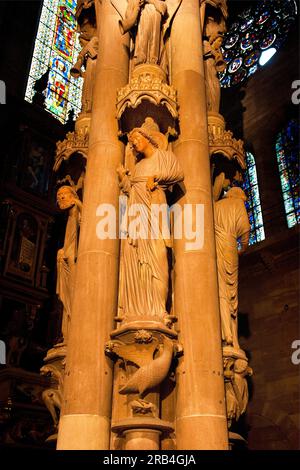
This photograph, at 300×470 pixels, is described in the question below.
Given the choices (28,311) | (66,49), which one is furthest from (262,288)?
(66,49)

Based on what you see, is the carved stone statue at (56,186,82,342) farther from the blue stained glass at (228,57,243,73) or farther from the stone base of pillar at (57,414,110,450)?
the blue stained glass at (228,57,243,73)

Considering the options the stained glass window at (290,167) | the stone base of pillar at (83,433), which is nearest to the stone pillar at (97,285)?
the stone base of pillar at (83,433)

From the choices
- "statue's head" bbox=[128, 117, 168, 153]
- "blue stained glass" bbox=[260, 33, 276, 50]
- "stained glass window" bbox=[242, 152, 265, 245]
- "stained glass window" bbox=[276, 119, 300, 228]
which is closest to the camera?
"statue's head" bbox=[128, 117, 168, 153]

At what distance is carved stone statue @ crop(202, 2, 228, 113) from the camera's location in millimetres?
5664

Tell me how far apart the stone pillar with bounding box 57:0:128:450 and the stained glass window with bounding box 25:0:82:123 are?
1089 centimetres

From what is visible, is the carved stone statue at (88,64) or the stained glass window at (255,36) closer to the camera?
the carved stone statue at (88,64)

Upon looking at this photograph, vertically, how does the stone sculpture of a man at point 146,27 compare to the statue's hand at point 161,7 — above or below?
below

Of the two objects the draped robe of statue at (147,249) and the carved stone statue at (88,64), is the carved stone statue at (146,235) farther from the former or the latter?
the carved stone statue at (88,64)

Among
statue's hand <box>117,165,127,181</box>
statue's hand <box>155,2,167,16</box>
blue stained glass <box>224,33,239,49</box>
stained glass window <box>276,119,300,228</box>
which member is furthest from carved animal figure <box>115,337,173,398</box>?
blue stained glass <box>224,33,239,49</box>

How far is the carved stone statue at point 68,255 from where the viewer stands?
477 cm

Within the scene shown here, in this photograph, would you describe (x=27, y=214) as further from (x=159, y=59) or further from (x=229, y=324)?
(x=229, y=324)

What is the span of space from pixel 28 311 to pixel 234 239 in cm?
788

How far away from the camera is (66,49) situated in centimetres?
1672

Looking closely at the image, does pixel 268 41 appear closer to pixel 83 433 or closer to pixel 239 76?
pixel 239 76
